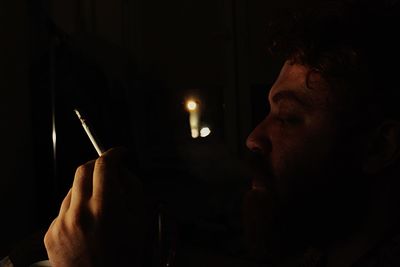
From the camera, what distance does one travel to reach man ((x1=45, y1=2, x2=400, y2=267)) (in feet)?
2.75

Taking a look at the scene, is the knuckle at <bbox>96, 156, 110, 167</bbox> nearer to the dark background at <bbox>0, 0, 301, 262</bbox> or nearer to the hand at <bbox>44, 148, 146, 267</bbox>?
the hand at <bbox>44, 148, 146, 267</bbox>

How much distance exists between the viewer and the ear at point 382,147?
835 millimetres

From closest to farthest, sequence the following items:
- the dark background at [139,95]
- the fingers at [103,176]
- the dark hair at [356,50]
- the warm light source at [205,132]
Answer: the fingers at [103,176], the dark hair at [356,50], the dark background at [139,95], the warm light source at [205,132]

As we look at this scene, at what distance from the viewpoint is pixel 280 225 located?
2.91 feet

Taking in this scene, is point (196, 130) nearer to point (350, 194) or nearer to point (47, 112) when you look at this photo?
point (47, 112)

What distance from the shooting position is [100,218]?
71 cm

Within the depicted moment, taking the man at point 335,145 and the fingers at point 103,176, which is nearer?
the fingers at point 103,176

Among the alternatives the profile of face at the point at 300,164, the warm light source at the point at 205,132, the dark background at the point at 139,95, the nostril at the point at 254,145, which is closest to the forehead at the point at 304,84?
the profile of face at the point at 300,164

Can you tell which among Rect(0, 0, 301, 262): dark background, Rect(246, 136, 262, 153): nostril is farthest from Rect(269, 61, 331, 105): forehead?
Rect(0, 0, 301, 262): dark background

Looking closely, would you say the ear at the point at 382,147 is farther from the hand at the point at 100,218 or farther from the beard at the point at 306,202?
the hand at the point at 100,218

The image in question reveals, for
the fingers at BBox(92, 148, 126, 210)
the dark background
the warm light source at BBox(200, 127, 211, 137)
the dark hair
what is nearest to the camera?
the fingers at BBox(92, 148, 126, 210)

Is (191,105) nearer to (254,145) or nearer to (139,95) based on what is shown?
(139,95)

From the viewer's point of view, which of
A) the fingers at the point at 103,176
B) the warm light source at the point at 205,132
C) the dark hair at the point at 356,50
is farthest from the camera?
the warm light source at the point at 205,132

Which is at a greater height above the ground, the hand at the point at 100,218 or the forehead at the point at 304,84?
the forehead at the point at 304,84
